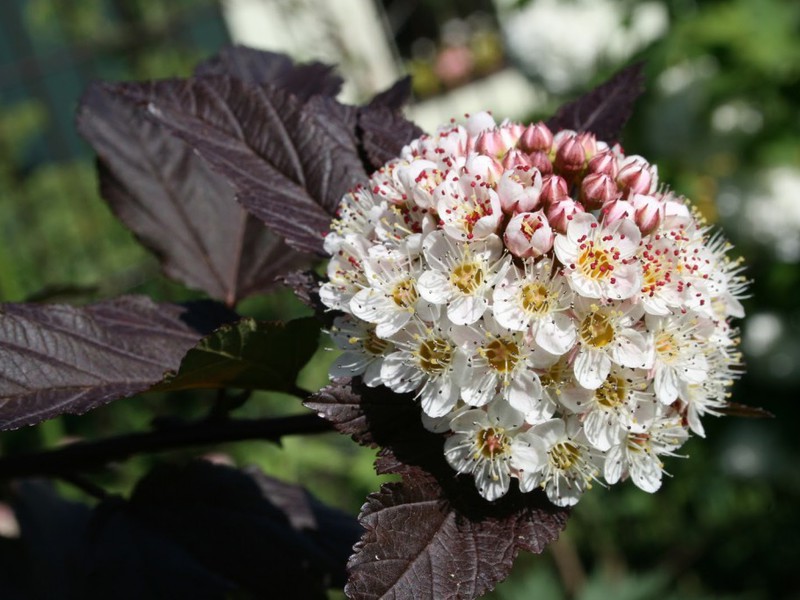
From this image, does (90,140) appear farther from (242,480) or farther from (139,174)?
(242,480)

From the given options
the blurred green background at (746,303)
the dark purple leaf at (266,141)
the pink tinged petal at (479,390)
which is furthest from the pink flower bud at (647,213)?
the blurred green background at (746,303)

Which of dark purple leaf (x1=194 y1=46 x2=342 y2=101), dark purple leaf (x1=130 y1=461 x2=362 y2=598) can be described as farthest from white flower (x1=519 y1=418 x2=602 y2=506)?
dark purple leaf (x1=194 y1=46 x2=342 y2=101)

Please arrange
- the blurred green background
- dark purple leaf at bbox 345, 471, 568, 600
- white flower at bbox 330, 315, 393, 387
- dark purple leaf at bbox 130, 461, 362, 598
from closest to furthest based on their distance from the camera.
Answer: dark purple leaf at bbox 345, 471, 568, 600 < white flower at bbox 330, 315, 393, 387 < dark purple leaf at bbox 130, 461, 362, 598 < the blurred green background

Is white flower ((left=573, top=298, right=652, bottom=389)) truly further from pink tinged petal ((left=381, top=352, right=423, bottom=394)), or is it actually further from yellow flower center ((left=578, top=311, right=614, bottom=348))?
pink tinged petal ((left=381, top=352, right=423, bottom=394))

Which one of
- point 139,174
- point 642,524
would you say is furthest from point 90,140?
point 642,524

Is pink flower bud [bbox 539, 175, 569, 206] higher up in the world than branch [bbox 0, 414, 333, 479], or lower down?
higher up

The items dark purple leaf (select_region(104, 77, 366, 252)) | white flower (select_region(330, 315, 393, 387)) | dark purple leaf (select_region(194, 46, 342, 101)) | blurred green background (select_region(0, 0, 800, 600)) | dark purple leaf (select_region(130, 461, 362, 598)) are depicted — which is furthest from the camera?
blurred green background (select_region(0, 0, 800, 600))

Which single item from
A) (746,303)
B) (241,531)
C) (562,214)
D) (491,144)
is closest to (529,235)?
(562,214)

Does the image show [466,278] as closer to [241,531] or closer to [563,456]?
[563,456]
